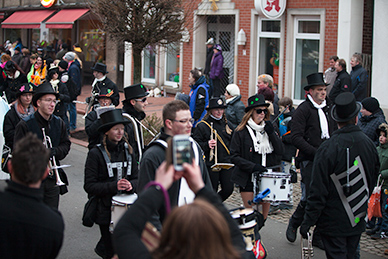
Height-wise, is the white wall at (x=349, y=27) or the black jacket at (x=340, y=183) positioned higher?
the white wall at (x=349, y=27)

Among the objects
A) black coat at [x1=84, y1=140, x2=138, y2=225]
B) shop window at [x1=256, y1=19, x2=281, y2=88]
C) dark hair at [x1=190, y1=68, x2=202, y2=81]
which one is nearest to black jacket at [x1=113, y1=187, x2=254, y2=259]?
black coat at [x1=84, y1=140, x2=138, y2=225]

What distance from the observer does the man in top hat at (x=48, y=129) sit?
5953 millimetres

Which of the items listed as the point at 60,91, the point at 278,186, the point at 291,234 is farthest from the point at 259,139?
the point at 60,91

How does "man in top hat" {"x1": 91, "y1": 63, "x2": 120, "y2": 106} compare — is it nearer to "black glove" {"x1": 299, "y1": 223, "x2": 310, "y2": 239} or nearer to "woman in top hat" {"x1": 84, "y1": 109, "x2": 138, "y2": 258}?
"woman in top hat" {"x1": 84, "y1": 109, "x2": 138, "y2": 258}

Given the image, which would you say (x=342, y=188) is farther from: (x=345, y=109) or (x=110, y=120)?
(x=110, y=120)

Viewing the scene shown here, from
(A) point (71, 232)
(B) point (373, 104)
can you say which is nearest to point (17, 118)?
(A) point (71, 232)

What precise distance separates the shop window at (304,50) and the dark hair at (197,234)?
1375 centimetres

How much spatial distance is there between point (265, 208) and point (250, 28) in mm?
11175

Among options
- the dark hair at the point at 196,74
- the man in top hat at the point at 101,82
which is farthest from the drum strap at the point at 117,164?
the man in top hat at the point at 101,82

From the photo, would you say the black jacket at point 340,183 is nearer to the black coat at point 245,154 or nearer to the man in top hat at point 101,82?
the black coat at point 245,154

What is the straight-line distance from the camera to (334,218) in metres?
4.89

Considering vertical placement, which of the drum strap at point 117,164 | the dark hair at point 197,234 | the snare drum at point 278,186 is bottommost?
the snare drum at point 278,186

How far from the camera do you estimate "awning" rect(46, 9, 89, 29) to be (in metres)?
23.7

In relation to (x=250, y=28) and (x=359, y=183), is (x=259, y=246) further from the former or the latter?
(x=250, y=28)
